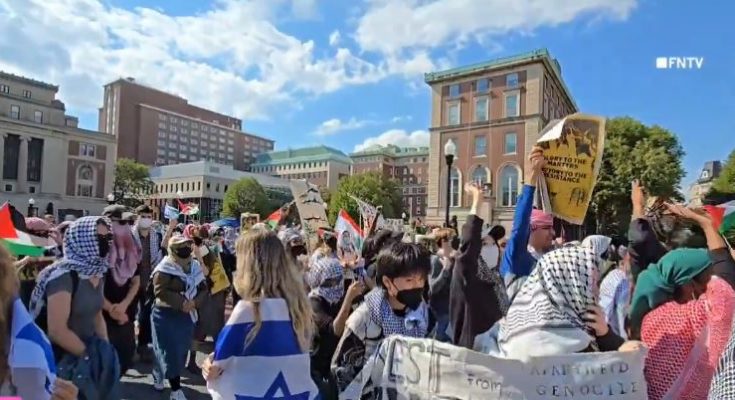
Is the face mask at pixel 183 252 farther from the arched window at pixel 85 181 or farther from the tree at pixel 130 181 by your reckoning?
the tree at pixel 130 181

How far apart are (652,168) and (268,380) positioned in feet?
134

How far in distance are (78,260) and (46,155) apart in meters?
86.4

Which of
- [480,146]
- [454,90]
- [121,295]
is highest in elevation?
[454,90]

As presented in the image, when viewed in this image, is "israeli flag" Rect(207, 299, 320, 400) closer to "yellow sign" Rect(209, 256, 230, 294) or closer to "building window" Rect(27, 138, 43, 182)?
"yellow sign" Rect(209, 256, 230, 294)

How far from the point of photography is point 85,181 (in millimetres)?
83562

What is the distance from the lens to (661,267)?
3.07 m

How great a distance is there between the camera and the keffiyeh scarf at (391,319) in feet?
10.9

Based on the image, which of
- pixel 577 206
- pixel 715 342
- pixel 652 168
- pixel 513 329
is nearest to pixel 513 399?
pixel 513 329

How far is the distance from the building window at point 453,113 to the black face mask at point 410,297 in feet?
168

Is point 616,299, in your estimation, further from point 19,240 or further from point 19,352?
point 19,240

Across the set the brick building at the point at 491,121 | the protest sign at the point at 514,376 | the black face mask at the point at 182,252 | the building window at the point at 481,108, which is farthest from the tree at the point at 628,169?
the protest sign at the point at 514,376

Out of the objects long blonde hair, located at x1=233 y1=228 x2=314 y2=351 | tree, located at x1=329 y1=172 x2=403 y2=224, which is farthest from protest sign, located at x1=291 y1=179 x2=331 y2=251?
tree, located at x1=329 y1=172 x2=403 y2=224

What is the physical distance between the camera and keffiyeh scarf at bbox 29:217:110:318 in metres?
3.52

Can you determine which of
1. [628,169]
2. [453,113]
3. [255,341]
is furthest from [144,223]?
[453,113]
